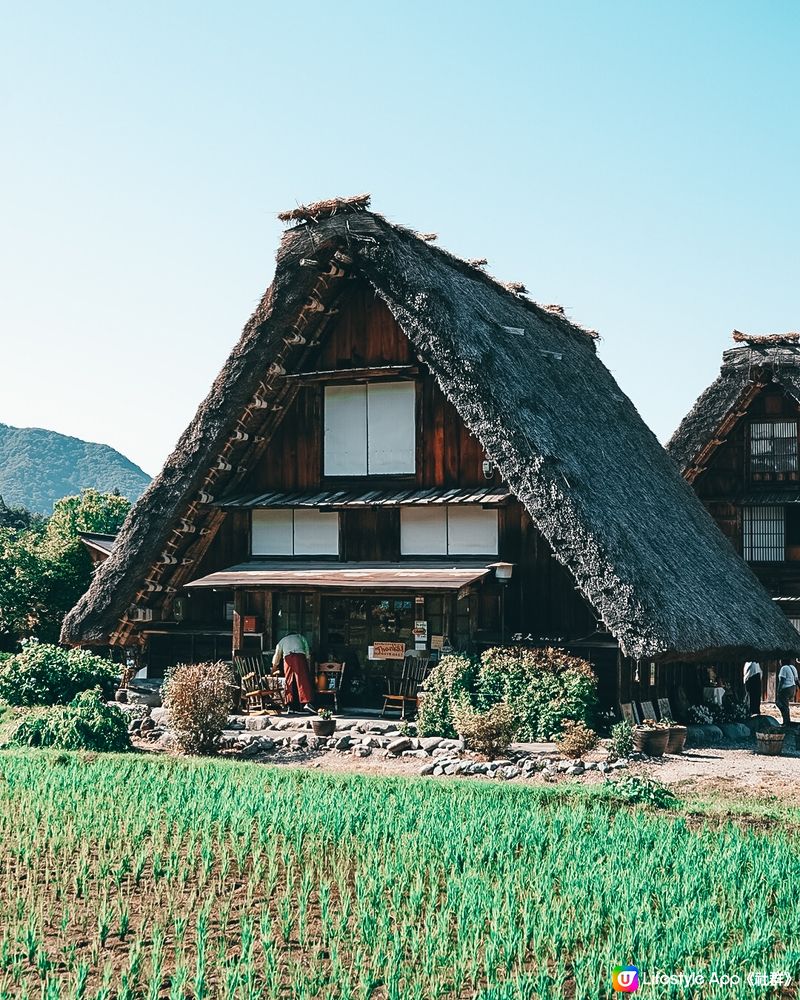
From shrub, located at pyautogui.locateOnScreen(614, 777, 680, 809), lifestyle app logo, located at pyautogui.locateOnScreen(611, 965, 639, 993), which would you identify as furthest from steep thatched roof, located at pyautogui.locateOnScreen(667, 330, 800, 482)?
lifestyle app logo, located at pyautogui.locateOnScreen(611, 965, 639, 993)

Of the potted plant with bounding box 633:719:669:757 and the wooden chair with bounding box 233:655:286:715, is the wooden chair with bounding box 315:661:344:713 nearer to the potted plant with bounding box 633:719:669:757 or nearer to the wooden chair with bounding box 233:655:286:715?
the wooden chair with bounding box 233:655:286:715

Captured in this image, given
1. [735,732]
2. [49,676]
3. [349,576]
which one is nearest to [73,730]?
[49,676]

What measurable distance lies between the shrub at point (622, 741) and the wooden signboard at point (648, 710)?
2.68 meters

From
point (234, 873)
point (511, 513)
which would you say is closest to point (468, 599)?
point (511, 513)

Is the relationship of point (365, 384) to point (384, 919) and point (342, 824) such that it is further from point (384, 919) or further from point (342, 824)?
point (384, 919)

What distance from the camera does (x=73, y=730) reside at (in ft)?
52.5

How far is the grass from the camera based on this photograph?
6.77 metres

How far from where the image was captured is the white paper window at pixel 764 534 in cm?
2844

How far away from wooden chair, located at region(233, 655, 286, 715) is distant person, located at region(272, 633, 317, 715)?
0.16m

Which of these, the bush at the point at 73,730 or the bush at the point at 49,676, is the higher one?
the bush at the point at 49,676

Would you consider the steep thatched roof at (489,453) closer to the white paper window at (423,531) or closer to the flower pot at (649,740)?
the flower pot at (649,740)

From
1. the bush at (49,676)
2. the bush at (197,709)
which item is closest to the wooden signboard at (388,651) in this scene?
the bush at (197,709)

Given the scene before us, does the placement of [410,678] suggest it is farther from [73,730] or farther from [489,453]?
[73,730]

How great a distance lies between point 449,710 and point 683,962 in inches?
408
